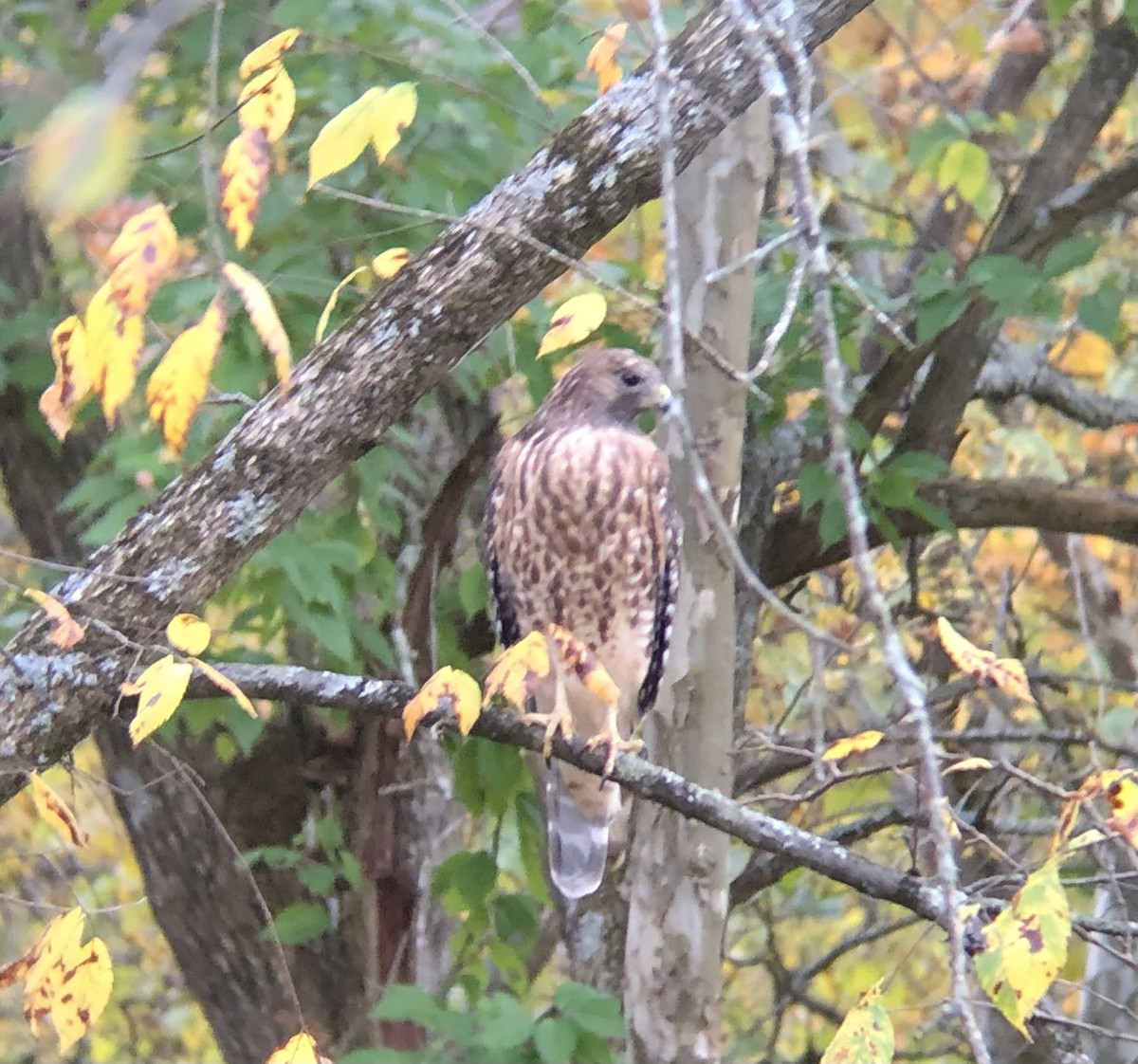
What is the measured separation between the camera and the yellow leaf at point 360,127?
58.8 inches

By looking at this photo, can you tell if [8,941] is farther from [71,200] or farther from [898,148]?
[71,200]

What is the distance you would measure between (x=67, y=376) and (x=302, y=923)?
1.85 m

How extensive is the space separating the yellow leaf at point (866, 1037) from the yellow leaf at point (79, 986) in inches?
31.6

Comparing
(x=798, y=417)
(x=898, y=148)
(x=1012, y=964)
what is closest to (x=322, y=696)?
(x=1012, y=964)

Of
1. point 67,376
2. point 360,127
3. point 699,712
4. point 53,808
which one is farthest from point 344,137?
point 699,712

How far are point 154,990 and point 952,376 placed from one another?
4.33 m

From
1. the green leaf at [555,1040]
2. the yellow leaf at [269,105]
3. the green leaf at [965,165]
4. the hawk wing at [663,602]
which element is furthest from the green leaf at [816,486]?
the yellow leaf at [269,105]

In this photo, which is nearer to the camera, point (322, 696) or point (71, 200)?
point (71, 200)

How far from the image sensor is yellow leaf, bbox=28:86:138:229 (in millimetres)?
816

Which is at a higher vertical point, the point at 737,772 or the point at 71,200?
the point at 71,200

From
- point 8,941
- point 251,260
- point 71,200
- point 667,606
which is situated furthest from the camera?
point 8,941

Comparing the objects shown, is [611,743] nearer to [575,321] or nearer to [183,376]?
[575,321]

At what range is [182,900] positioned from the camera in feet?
11.4

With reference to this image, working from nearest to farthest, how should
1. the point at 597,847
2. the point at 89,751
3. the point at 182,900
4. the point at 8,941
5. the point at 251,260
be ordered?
the point at 251,260
the point at 597,847
the point at 182,900
the point at 89,751
the point at 8,941
